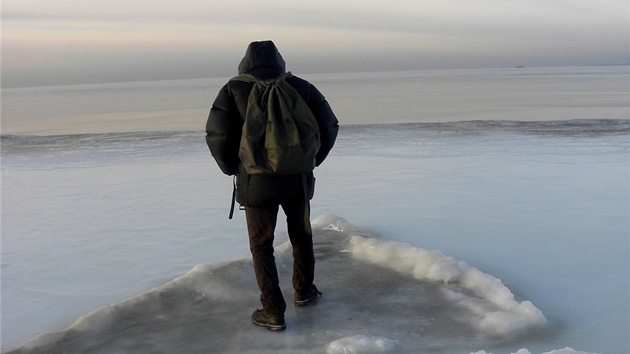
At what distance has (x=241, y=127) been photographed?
363cm

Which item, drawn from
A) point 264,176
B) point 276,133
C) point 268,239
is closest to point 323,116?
point 276,133

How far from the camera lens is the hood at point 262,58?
362cm

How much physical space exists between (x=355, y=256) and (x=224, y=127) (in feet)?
6.86

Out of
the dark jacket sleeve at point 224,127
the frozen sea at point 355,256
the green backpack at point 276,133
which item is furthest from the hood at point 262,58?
the frozen sea at point 355,256

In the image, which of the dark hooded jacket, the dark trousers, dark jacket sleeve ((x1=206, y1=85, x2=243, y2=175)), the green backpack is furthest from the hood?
the dark trousers

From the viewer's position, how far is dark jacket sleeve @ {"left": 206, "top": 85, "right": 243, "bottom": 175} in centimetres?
357

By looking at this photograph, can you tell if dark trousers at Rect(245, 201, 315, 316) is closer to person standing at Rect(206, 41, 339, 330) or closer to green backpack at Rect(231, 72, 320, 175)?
person standing at Rect(206, 41, 339, 330)

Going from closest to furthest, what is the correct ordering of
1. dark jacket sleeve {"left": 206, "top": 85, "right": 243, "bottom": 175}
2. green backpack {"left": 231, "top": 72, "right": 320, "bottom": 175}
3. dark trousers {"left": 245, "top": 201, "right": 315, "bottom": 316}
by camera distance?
green backpack {"left": 231, "top": 72, "right": 320, "bottom": 175}
dark jacket sleeve {"left": 206, "top": 85, "right": 243, "bottom": 175}
dark trousers {"left": 245, "top": 201, "right": 315, "bottom": 316}

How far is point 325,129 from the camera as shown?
3.78 metres

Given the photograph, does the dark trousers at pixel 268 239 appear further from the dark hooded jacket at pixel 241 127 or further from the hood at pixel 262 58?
the hood at pixel 262 58

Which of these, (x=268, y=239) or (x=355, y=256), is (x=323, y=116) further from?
(x=355, y=256)

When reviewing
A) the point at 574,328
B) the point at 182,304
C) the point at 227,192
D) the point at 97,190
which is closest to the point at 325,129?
the point at 182,304

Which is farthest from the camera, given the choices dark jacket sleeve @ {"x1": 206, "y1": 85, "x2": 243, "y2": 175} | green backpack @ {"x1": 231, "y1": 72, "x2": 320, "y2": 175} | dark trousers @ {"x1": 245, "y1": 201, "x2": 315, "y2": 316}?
dark trousers @ {"x1": 245, "y1": 201, "x2": 315, "y2": 316}

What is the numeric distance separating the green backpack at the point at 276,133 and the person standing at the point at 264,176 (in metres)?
0.09
